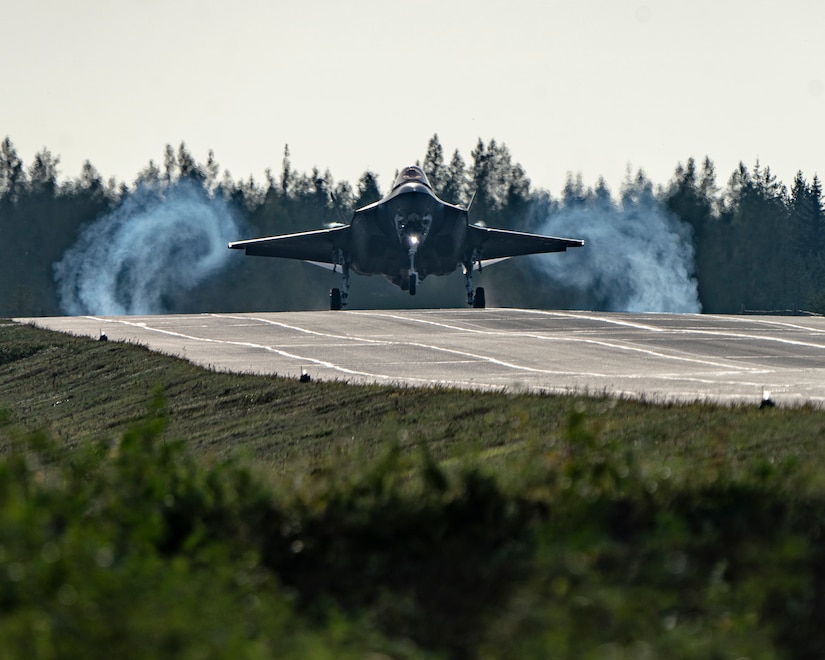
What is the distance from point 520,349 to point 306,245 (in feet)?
86.4

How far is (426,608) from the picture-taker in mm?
7652

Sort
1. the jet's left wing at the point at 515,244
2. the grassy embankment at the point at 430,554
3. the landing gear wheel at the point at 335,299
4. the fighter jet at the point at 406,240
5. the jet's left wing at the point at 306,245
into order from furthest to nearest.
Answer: the jet's left wing at the point at 515,244 → the landing gear wheel at the point at 335,299 → the jet's left wing at the point at 306,245 → the fighter jet at the point at 406,240 → the grassy embankment at the point at 430,554

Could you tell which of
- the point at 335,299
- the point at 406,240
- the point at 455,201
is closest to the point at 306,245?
the point at 335,299

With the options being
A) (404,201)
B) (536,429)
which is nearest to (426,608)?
(536,429)

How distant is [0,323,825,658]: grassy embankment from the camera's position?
6.22 m

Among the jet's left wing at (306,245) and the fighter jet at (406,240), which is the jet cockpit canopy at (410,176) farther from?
the jet's left wing at (306,245)

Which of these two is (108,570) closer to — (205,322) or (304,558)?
(304,558)

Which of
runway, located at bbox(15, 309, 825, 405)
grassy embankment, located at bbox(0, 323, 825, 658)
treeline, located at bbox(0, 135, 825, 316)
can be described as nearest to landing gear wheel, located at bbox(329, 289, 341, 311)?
runway, located at bbox(15, 309, 825, 405)

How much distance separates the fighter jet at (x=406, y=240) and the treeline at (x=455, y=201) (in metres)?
63.1

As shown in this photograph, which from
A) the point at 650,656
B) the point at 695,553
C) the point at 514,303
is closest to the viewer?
the point at 650,656

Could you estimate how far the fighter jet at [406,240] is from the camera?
4419 cm

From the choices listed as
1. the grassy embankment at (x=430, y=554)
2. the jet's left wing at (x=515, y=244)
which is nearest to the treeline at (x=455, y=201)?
the jet's left wing at (x=515, y=244)

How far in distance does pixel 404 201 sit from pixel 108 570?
37.8 metres

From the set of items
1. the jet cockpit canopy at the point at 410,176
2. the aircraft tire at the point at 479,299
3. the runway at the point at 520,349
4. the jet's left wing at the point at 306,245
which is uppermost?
the jet cockpit canopy at the point at 410,176
